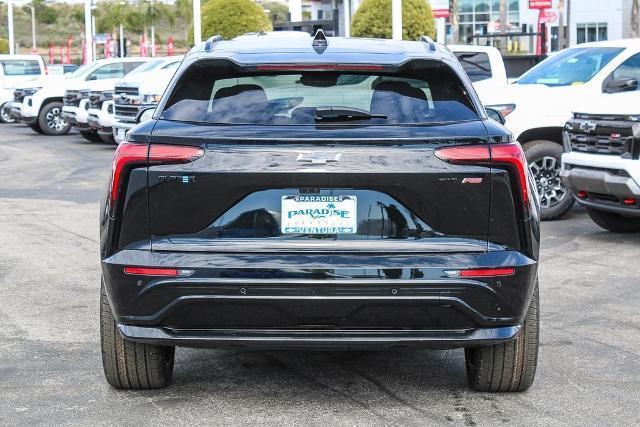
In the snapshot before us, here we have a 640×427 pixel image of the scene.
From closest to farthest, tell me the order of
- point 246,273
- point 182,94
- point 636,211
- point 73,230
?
point 246,273 < point 182,94 < point 636,211 < point 73,230

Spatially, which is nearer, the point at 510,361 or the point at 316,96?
the point at 316,96

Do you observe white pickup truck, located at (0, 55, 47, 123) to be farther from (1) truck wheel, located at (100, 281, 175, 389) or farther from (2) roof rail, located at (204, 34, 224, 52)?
(1) truck wheel, located at (100, 281, 175, 389)

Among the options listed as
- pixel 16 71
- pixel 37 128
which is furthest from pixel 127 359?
pixel 16 71

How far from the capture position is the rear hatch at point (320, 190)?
5.16 metres

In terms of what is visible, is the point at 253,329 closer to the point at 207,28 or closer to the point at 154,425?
the point at 154,425

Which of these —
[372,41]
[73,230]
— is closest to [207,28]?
[73,230]

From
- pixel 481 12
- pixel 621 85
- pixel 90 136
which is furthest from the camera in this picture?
pixel 481 12

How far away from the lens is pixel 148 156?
523 centimetres

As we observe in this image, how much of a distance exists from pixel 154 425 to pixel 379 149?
155 centimetres

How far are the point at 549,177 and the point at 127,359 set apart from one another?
785cm

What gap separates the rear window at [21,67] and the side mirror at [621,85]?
25.5 m

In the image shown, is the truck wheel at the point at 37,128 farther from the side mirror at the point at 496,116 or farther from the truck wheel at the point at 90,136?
the side mirror at the point at 496,116

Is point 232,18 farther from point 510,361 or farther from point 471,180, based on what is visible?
point 471,180

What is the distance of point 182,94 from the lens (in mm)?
5598
